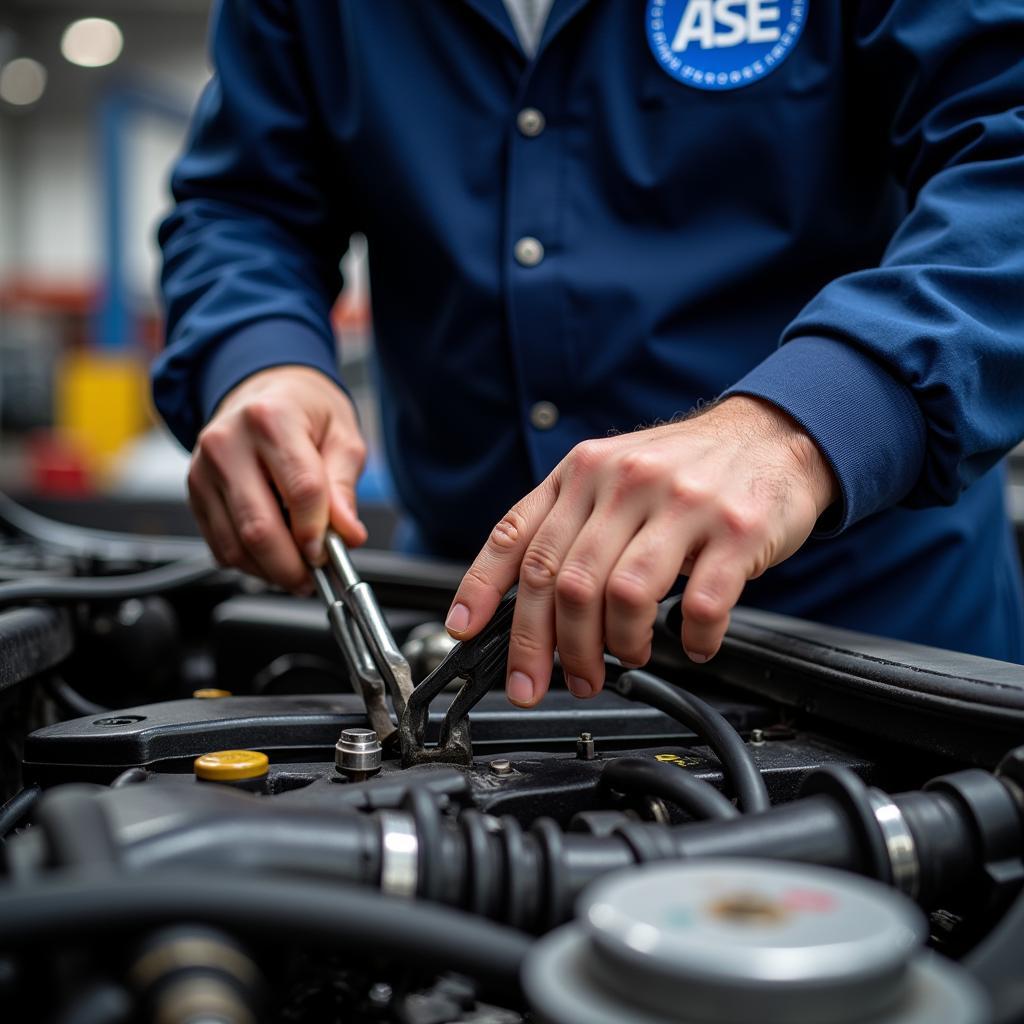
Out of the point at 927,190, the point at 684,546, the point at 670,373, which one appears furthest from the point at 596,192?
the point at 684,546

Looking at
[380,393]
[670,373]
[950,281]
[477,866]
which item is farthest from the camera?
[380,393]

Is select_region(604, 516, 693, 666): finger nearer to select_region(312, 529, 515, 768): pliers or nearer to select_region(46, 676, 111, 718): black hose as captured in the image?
select_region(312, 529, 515, 768): pliers

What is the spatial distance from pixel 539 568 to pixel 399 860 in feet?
0.72

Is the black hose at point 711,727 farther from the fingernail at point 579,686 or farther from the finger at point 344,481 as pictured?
the finger at point 344,481

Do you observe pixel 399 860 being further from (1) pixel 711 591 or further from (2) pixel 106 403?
(2) pixel 106 403

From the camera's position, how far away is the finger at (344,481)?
0.84 m

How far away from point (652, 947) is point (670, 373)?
2.33 feet

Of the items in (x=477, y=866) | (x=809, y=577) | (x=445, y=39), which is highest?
(x=445, y=39)

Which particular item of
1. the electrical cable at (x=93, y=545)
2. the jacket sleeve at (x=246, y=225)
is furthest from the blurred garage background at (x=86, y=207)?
the jacket sleeve at (x=246, y=225)

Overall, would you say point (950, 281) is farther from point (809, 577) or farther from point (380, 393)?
point (380, 393)

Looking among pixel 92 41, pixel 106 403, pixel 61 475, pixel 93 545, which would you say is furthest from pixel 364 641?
pixel 92 41

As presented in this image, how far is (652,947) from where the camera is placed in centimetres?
28

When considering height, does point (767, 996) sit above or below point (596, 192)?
below

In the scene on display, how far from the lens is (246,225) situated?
1.10 meters
